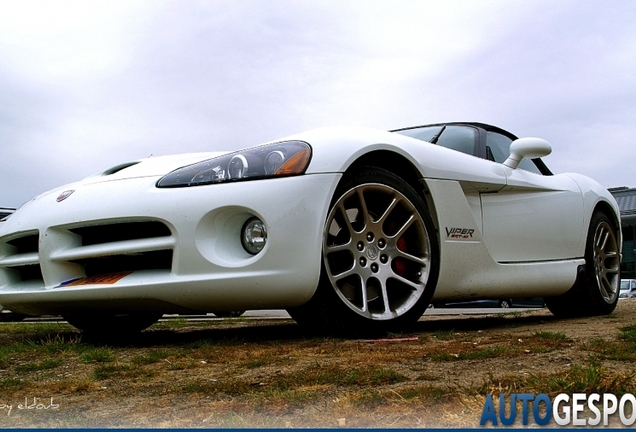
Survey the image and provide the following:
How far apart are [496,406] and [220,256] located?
1.92m

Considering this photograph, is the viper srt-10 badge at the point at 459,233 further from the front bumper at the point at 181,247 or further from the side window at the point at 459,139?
the front bumper at the point at 181,247

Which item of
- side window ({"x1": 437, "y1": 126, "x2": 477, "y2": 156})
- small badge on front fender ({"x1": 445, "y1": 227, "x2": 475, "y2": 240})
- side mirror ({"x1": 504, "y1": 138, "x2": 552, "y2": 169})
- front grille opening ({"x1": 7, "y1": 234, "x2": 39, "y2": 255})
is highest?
side window ({"x1": 437, "y1": 126, "x2": 477, "y2": 156})

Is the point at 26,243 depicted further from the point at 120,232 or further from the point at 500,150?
the point at 500,150

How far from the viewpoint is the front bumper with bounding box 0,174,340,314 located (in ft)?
11.0

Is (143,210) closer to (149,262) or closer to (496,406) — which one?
(149,262)

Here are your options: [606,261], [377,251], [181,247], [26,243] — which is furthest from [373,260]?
[606,261]

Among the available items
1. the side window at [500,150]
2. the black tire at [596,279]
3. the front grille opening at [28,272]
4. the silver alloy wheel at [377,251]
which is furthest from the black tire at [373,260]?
the black tire at [596,279]

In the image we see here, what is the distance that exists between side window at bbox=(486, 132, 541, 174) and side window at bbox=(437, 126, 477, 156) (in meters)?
0.14

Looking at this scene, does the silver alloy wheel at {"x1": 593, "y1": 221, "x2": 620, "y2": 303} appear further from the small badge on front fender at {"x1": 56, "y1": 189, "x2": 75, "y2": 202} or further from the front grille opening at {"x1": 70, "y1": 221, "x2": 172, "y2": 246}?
the small badge on front fender at {"x1": 56, "y1": 189, "x2": 75, "y2": 202}

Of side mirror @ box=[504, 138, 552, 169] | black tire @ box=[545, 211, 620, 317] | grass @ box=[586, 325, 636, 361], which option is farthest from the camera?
black tire @ box=[545, 211, 620, 317]

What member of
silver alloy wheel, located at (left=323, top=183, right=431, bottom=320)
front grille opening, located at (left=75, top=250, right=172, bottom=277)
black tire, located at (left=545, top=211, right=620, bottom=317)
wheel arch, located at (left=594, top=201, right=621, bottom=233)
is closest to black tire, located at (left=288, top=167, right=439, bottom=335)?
silver alloy wheel, located at (left=323, top=183, right=431, bottom=320)

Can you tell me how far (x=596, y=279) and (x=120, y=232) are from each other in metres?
3.80

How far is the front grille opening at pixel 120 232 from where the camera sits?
3.61 m

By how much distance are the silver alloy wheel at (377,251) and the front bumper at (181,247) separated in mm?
197
